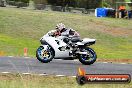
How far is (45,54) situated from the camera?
732 inches

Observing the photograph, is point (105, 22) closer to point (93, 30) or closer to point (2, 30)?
point (93, 30)

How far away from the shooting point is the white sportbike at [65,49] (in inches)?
729

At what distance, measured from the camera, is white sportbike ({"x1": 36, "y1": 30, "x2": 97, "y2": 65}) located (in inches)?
729

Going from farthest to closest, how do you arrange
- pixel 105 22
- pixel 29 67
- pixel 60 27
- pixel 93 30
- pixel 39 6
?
pixel 39 6 < pixel 105 22 < pixel 93 30 < pixel 60 27 < pixel 29 67

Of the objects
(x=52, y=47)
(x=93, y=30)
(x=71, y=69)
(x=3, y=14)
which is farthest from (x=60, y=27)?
(x=3, y=14)

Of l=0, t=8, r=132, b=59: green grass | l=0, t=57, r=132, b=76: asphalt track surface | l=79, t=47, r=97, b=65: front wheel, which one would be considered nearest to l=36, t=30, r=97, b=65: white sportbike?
l=79, t=47, r=97, b=65: front wheel

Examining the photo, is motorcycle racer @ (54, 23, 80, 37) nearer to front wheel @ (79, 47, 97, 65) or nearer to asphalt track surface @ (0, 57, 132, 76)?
front wheel @ (79, 47, 97, 65)

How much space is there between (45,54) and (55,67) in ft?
4.70

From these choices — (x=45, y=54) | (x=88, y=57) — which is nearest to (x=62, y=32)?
(x=45, y=54)

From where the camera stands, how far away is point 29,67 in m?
16.7

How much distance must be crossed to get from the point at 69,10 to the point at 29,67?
67.2 meters

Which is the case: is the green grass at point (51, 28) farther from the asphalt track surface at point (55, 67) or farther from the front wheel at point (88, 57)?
the front wheel at point (88, 57)

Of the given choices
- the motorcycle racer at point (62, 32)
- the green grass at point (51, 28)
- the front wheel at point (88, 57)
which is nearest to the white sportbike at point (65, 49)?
the front wheel at point (88, 57)

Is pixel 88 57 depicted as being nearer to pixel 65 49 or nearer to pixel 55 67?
pixel 65 49
